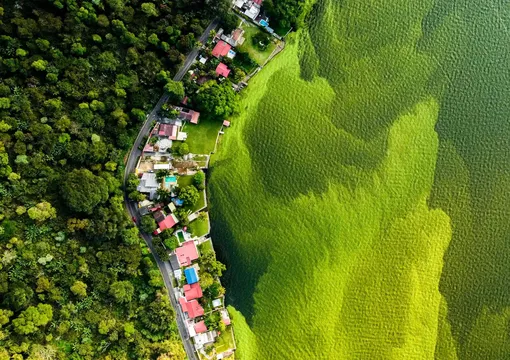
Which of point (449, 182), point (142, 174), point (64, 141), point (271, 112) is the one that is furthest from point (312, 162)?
point (64, 141)

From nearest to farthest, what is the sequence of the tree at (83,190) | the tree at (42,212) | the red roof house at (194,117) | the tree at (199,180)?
the tree at (42,212), the tree at (83,190), the tree at (199,180), the red roof house at (194,117)

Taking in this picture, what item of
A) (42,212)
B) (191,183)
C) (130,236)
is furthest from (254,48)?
(42,212)

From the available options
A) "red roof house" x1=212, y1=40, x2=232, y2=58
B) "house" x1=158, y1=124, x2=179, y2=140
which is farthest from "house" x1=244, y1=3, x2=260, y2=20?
"house" x1=158, y1=124, x2=179, y2=140

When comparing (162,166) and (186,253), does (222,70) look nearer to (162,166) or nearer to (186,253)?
(162,166)

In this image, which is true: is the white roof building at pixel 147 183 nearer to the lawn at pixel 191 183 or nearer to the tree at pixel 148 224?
the lawn at pixel 191 183

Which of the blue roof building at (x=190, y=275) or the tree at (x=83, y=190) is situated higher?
the tree at (x=83, y=190)

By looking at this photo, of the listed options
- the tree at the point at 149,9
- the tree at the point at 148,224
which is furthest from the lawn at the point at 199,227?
the tree at the point at 149,9

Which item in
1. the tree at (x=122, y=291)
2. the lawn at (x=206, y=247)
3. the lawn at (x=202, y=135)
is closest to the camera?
the tree at (x=122, y=291)
